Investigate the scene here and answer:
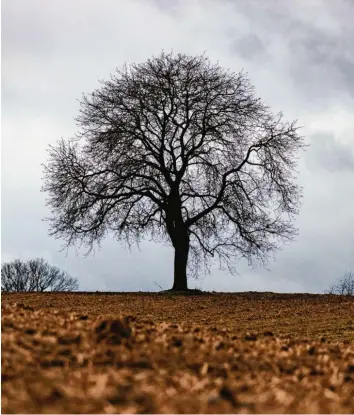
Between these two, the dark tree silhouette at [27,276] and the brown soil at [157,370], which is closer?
the brown soil at [157,370]

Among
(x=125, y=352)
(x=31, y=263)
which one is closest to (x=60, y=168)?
(x=125, y=352)

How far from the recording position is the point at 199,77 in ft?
88.0

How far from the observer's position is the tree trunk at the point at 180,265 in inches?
1049

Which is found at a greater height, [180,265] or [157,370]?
[180,265]

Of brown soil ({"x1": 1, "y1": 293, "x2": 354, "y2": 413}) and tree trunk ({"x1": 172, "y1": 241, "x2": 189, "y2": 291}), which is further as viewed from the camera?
tree trunk ({"x1": 172, "y1": 241, "x2": 189, "y2": 291})

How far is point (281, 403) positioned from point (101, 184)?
2173 centimetres

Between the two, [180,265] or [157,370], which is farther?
[180,265]

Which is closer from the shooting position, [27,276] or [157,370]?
[157,370]

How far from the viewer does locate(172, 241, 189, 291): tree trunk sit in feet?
87.4

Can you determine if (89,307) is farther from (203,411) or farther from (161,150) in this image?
(203,411)

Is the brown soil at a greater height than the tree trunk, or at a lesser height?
lesser

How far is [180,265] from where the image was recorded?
87.6 feet

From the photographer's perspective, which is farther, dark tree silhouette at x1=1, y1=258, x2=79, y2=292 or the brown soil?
dark tree silhouette at x1=1, y1=258, x2=79, y2=292

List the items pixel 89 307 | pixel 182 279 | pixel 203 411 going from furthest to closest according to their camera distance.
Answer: pixel 182 279, pixel 89 307, pixel 203 411
